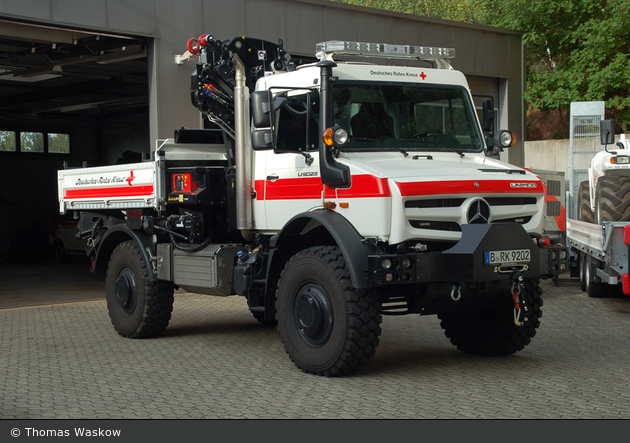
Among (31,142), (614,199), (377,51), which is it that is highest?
(31,142)

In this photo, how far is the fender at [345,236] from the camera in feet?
21.2

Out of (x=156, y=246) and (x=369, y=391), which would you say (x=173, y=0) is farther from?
(x=369, y=391)

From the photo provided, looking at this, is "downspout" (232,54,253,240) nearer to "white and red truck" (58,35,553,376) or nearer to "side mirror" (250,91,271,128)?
"white and red truck" (58,35,553,376)

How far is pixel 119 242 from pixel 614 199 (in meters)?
7.06

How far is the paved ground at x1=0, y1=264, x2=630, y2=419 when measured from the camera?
5910 millimetres

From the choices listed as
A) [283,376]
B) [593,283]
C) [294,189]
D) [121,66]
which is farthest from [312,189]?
[121,66]

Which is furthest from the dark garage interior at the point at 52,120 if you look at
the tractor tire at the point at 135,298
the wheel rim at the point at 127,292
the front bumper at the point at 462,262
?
the front bumper at the point at 462,262

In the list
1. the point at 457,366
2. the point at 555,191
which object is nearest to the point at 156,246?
the point at 457,366

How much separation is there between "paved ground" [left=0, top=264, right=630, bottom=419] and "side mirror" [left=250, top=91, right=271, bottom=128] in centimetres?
238

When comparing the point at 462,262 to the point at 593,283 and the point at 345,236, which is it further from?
the point at 593,283

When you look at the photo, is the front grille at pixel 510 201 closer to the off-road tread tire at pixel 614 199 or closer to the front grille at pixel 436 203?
the front grille at pixel 436 203

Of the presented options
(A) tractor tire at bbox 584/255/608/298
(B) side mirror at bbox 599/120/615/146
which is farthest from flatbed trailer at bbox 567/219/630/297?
(B) side mirror at bbox 599/120/615/146

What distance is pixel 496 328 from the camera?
7.89m

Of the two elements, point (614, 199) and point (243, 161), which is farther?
point (614, 199)
